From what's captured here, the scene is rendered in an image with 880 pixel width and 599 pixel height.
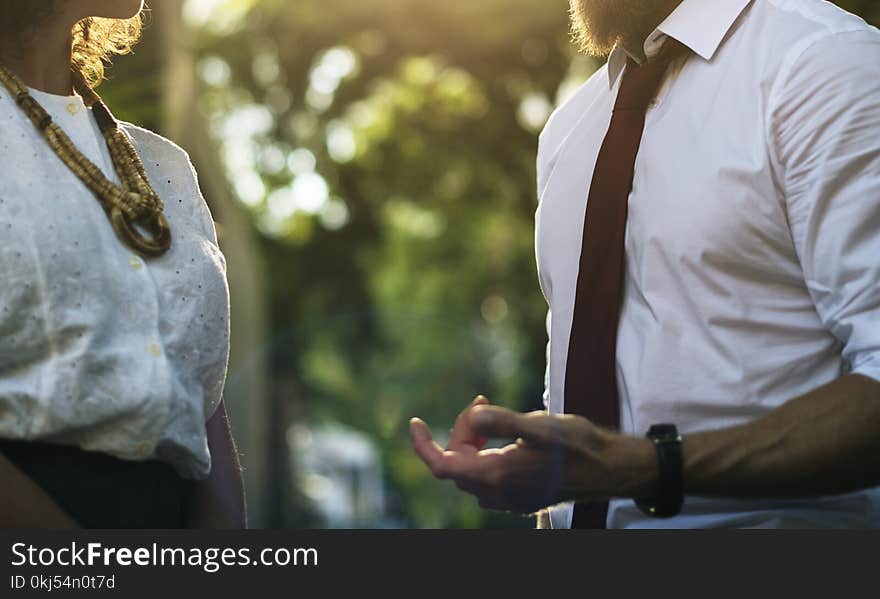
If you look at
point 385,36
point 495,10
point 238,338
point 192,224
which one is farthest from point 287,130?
point 192,224

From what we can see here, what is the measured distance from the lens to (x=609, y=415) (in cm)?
271

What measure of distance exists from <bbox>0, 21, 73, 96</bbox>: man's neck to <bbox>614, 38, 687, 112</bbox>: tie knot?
1.27 metres

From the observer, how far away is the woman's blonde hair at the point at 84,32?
2.54 m

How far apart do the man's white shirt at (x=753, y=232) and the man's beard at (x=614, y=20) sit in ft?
0.27

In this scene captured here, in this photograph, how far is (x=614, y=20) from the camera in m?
2.90

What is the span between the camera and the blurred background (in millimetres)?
10883

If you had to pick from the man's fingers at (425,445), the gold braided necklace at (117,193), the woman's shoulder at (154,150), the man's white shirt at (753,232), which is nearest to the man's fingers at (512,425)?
the man's fingers at (425,445)

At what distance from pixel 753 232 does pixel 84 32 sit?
5.51ft

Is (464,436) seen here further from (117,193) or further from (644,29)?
(644,29)

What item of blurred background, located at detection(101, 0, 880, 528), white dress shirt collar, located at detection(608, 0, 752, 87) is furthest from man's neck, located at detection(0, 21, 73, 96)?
blurred background, located at detection(101, 0, 880, 528)

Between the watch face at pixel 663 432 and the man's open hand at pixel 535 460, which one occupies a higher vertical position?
the watch face at pixel 663 432

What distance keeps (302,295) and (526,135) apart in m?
6.76

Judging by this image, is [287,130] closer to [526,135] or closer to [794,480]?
[526,135]

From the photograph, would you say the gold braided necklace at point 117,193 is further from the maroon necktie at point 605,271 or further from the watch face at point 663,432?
the watch face at point 663,432
